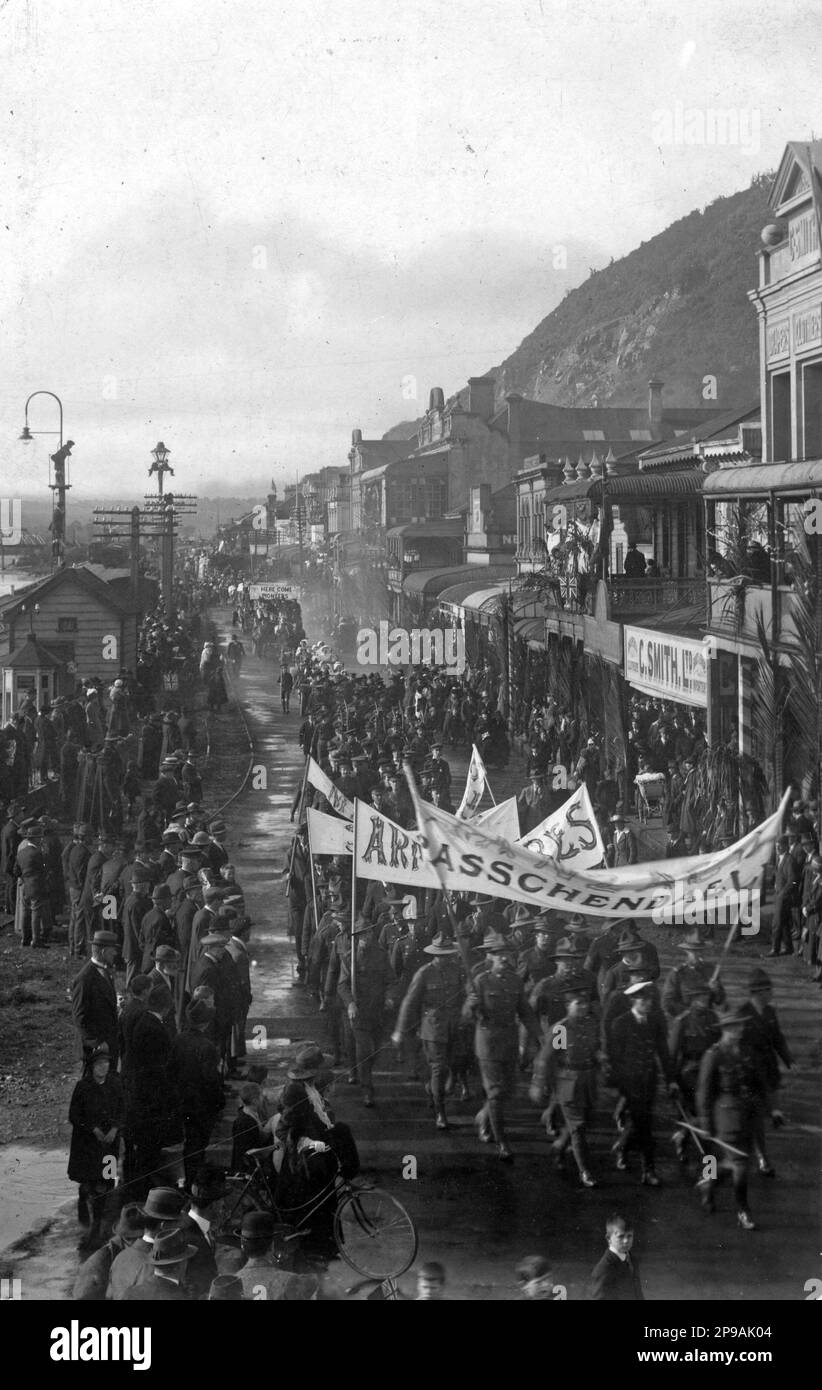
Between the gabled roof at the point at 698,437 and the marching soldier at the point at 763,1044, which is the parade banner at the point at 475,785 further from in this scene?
the gabled roof at the point at 698,437

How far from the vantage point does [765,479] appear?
18547 mm

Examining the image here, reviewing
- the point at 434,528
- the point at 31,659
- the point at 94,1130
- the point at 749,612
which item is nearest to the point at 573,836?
the point at 94,1130

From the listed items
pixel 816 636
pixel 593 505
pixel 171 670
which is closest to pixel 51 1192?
pixel 816 636

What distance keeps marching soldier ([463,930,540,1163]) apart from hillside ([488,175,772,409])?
54.1 metres

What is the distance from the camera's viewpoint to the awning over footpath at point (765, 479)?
17203 mm

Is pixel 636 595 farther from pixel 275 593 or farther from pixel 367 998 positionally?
pixel 275 593

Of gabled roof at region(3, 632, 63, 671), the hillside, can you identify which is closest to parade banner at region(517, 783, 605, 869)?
gabled roof at region(3, 632, 63, 671)

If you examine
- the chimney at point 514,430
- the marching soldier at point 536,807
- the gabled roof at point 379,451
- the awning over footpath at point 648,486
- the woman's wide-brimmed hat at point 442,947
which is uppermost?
the gabled roof at point 379,451

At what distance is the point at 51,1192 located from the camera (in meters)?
9.55

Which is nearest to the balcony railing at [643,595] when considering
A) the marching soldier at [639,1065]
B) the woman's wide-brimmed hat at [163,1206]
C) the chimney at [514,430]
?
the marching soldier at [639,1065]

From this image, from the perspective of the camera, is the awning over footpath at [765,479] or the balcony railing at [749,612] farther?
the balcony railing at [749,612]

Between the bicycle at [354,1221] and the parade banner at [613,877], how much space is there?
2560 millimetres

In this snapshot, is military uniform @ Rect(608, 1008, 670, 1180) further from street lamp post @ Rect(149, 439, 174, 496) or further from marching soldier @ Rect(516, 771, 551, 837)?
street lamp post @ Rect(149, 439, 174, 496)

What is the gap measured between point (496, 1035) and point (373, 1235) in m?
1.95
